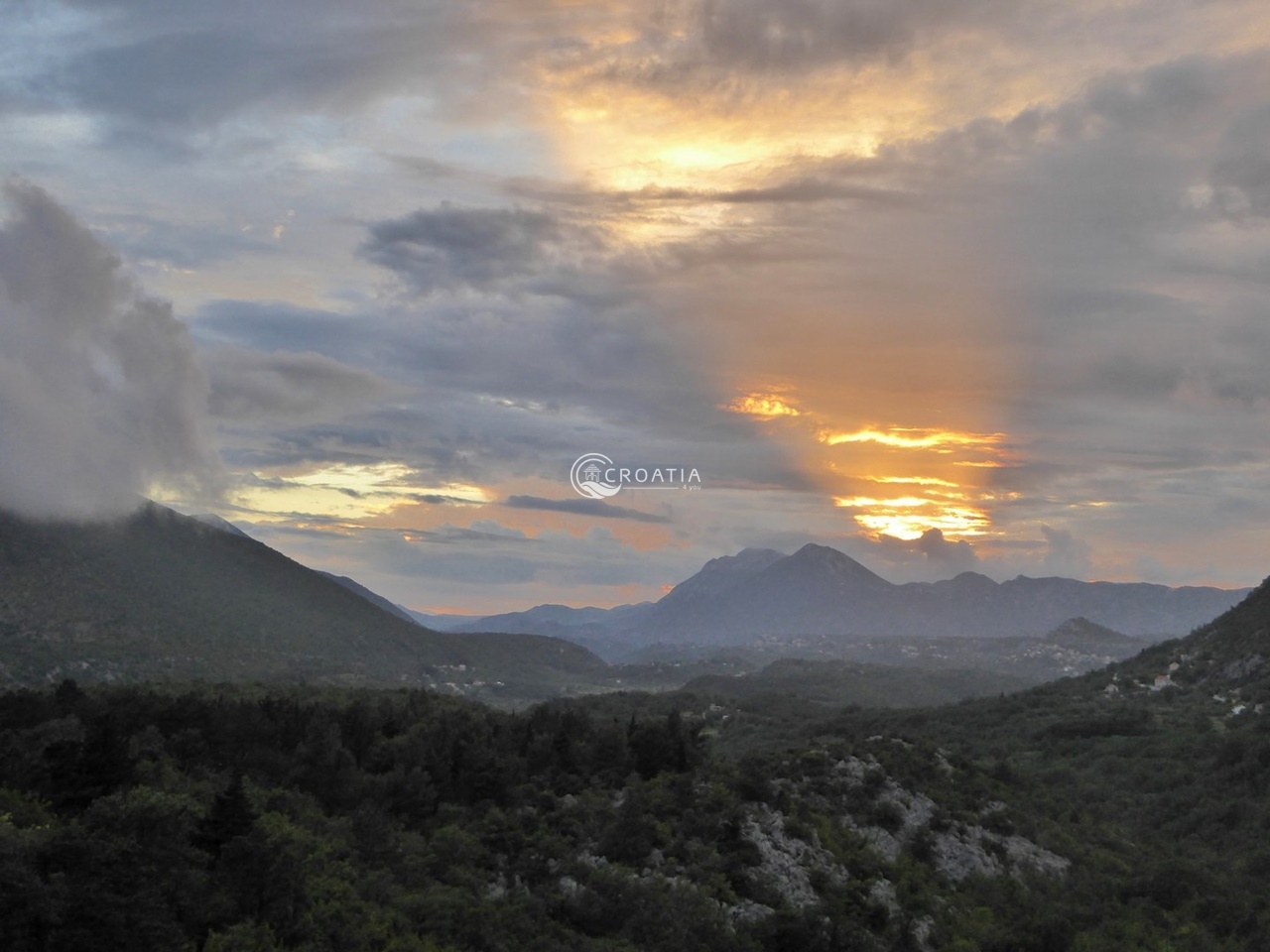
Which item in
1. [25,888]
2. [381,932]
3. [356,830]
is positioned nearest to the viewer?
[25,888]

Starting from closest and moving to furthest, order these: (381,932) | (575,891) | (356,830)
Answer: (381,932), (575,891), (356,830)

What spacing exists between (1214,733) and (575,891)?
103802 mm

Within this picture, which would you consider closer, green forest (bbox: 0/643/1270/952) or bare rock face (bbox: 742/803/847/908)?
green forest (bbox: 0/643/1270/952)

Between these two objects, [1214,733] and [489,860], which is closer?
[489,860]

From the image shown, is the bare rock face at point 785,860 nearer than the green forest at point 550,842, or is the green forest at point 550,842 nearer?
the green forest at point 550,842

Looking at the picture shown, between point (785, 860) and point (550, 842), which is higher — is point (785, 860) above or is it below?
below

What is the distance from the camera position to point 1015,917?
220 feet

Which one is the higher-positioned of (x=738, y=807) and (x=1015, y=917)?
(x=738, y=807)

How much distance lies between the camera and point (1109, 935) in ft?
213

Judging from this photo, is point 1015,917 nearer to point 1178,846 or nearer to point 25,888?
point 1178,846

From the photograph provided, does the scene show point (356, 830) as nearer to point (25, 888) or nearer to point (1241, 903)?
point (25, 888)

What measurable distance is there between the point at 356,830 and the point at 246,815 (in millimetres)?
14738

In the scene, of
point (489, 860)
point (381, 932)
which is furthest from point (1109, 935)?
point (381, 932)

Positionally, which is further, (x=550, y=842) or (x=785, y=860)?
(x=785, y=860)
